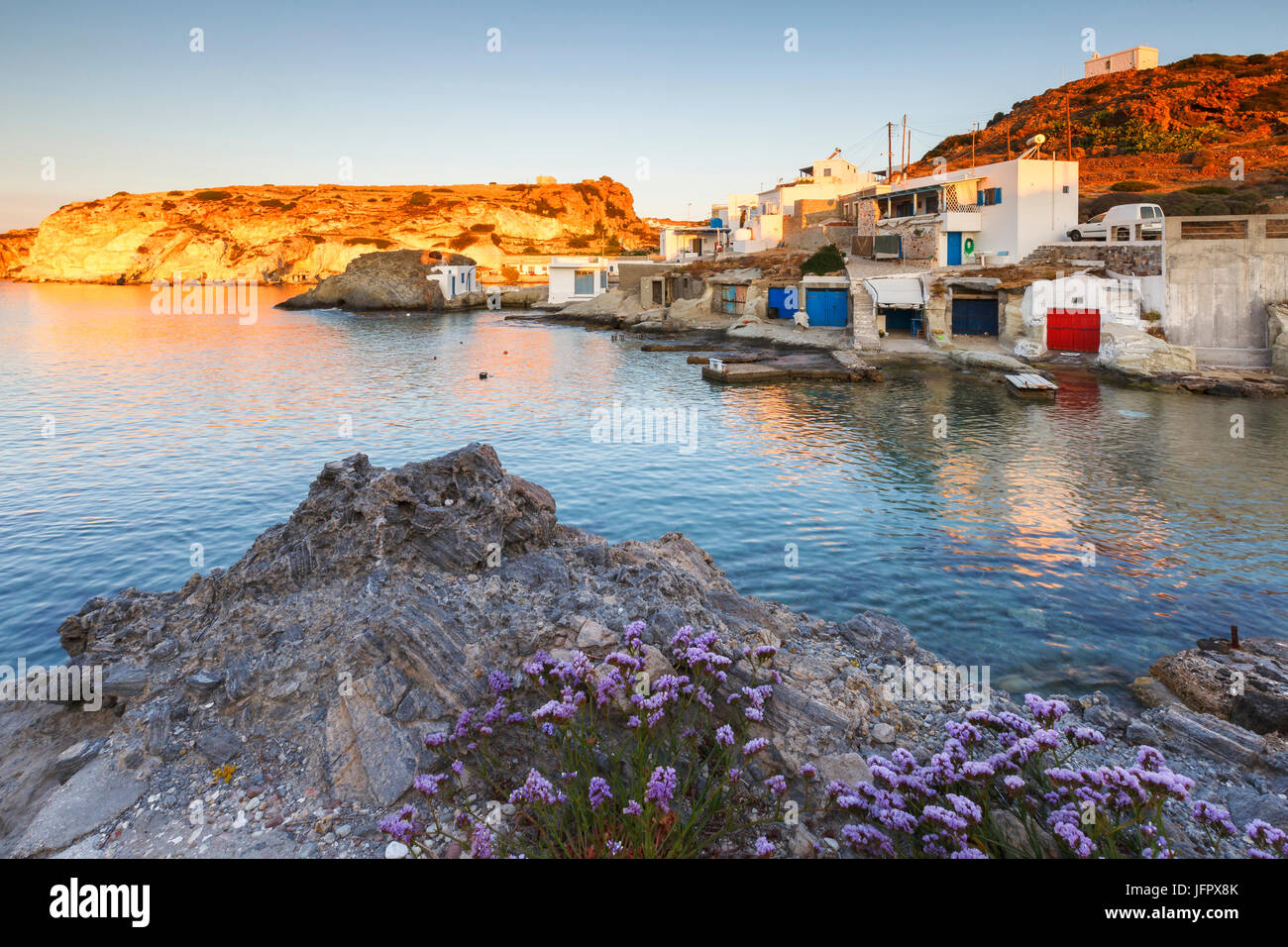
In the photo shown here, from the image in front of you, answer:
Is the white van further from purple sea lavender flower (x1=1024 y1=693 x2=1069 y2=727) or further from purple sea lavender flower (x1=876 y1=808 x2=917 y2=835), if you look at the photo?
purple sea lavender flower (x1=876 y1=808 x2=917 y2=835)

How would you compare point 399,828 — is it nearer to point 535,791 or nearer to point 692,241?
point 535,791

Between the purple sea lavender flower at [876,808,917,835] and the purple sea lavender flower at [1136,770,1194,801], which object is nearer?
the purple sea lavender flower at [876,808,917,835]

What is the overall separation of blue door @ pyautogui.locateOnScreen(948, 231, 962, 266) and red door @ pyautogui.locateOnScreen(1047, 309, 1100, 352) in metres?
10.8

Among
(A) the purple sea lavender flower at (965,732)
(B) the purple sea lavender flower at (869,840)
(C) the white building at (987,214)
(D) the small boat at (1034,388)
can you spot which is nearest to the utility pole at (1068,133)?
(C) the white building at (987,214)

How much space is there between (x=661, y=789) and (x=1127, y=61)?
489 ft

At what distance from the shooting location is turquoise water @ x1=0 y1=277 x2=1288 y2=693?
15.7 metres

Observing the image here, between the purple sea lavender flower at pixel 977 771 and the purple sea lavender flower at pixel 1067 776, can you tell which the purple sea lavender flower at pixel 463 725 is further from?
the purple sea lavender flower at pixel 1067 776

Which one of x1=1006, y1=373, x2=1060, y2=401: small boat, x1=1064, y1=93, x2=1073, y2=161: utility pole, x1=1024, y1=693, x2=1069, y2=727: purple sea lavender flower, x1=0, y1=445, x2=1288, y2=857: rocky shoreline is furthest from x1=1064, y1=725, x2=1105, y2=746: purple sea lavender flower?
x1=1064, y1=93, x2=1073, y2=161: utility pole

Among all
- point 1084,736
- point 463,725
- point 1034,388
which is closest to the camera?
point 1084,736

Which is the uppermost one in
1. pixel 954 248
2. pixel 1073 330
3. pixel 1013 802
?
pixel 954 248

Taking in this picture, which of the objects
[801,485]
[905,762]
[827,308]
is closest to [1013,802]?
[905,762]

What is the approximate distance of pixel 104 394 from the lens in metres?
43.4

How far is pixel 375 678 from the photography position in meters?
8.77

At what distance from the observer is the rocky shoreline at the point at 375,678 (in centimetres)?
770
